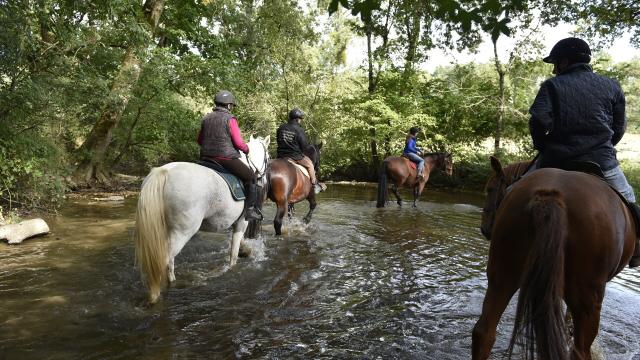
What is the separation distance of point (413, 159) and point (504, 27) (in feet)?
34.3

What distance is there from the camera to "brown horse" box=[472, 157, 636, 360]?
212 centimetres

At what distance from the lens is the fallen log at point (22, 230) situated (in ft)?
21.1

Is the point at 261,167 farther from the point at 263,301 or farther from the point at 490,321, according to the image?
the point at 490,321

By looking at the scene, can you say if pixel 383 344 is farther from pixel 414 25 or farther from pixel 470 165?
pixel 414 25

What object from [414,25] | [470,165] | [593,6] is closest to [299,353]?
[593,6]

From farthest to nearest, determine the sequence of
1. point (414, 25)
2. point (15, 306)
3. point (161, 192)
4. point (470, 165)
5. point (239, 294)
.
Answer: point (414, 25) < point (470, 165) < point (239, 294) < point (161, 192) < point (15, 306)

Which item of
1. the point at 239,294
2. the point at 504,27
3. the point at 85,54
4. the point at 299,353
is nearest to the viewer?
the point at 504,27

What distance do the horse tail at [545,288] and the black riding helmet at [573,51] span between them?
1457mm

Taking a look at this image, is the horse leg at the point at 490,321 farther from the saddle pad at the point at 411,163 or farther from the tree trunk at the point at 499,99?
the tree trunk at the point at 499,99

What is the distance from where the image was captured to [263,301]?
4.51 metres

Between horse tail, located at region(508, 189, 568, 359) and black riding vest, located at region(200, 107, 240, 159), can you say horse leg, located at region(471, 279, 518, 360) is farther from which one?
black riding vest, located at region(200, 107, 240, 159)

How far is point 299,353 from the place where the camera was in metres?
3.35

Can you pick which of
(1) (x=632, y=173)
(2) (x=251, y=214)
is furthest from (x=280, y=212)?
(1) (x=632, y=173)

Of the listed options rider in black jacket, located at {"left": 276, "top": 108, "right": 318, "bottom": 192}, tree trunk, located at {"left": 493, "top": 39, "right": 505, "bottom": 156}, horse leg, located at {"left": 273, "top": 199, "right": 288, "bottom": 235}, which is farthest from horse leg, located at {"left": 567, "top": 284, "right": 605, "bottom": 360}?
tree trunk, located at {"left": 493, "top": 39, "right": 505, "bottom": 156}
